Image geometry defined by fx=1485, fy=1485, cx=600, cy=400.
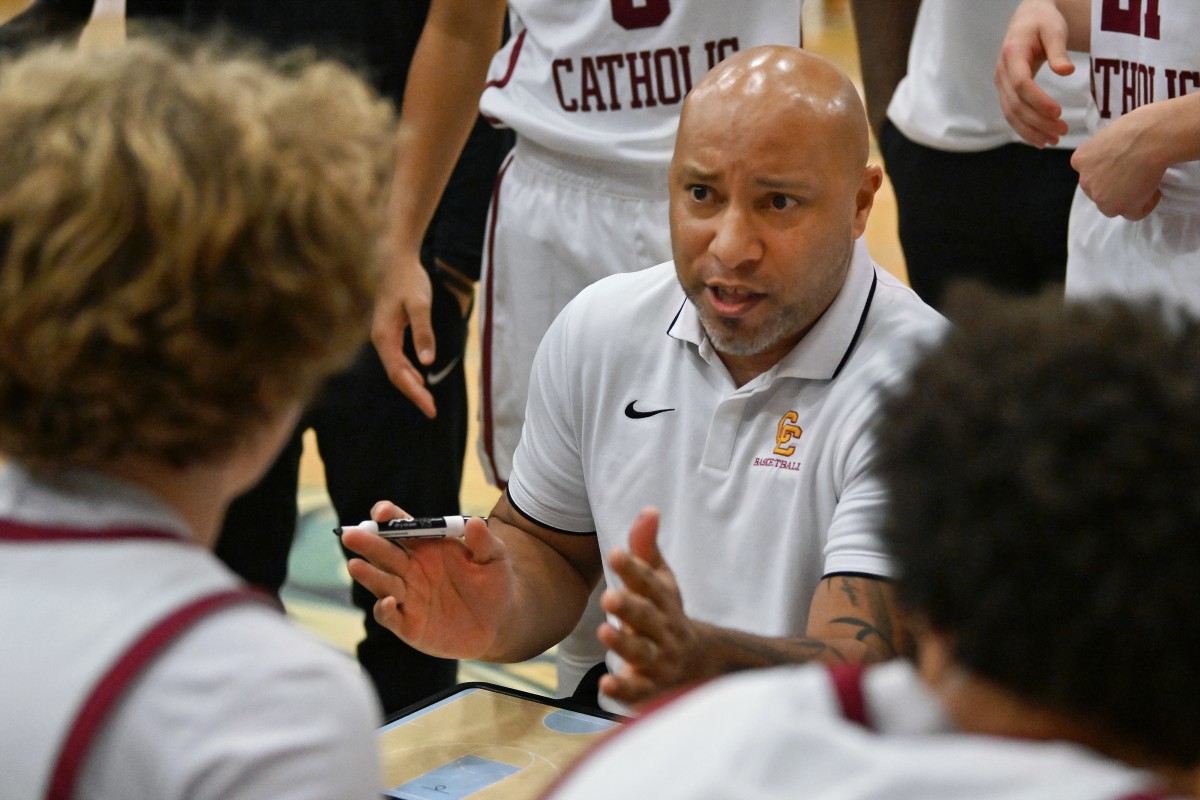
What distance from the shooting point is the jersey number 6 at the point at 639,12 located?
10.5 feet

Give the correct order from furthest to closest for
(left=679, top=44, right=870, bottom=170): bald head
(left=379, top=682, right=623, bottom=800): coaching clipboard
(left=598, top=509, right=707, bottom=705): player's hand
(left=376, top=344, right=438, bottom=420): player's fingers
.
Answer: (left=376, top=344, right=438, bottom=420): player's fingers < (left=679, top=44, right=870, bottom=170): bald head < (left=379, top=682, right=623, bottom=800): coaching clipboard < (left=598, top=509, right=707, bottom=705): player's hand

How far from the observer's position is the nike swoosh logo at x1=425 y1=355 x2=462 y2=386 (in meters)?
3.38

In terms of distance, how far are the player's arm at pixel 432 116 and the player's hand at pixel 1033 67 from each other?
112cm

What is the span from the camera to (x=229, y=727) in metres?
0.97

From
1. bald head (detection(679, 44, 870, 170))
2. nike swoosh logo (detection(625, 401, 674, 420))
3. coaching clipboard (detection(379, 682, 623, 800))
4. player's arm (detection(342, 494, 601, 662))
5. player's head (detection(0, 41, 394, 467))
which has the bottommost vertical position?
coaching clipboard (detection(379, 682, 623, 800))

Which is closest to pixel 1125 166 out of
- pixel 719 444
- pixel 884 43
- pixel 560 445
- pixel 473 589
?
pixel 719 444

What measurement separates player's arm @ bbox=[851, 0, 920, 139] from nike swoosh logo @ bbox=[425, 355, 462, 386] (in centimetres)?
133

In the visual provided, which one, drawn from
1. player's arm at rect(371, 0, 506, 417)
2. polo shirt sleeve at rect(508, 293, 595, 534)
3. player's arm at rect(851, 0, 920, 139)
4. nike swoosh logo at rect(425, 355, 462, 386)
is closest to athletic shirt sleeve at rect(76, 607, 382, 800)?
polo shirt sleeve at rect(508, 293, 595, 534)

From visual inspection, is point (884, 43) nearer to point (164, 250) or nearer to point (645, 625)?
point (645, 625)

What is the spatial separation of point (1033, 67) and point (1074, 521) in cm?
217

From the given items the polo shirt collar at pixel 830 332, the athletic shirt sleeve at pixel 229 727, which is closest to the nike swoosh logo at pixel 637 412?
the polo shirt collar at pixel 830 332

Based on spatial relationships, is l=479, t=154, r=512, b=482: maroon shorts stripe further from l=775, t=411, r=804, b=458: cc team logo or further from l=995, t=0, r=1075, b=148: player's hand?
l=775, t=411, r=804, b=458: cc team logo

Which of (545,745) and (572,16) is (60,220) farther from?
(572,16)

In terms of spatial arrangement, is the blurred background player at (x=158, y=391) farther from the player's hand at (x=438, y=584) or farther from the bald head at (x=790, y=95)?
the bald head at (x=790, y=95)
